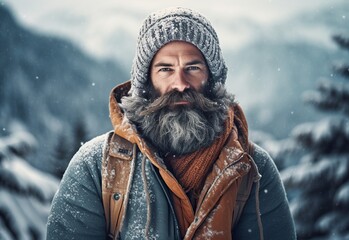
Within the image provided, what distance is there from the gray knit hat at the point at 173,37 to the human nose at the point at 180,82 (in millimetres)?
222

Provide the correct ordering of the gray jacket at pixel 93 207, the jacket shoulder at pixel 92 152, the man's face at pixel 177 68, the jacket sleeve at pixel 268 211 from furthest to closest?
the man's face at pixel 177 68 → the jacket sleeve at pixel 268 211 → the jacket shoulder at pixel 92 152 → the gray jacket at pixel 93 207

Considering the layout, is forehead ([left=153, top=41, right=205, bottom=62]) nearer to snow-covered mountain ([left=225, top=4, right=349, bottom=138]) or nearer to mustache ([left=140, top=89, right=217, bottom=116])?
mustache ([left=140, top=89, right=217, bottom=116])

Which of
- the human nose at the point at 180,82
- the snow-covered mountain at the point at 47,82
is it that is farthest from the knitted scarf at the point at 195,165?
the snow-covered mountain at the point at 47,82

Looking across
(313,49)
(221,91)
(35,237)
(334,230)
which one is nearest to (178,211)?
(221,91)

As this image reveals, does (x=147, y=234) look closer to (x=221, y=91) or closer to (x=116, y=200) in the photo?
(x=116, y=200)

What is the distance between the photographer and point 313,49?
320ft

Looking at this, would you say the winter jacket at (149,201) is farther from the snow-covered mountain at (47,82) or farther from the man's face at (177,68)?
the snow-covered mountain at (47,82)

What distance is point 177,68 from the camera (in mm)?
2809

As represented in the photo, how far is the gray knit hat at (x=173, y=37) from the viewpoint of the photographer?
285 centimetres

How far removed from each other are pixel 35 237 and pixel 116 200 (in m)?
3.94

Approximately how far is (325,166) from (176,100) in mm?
5359

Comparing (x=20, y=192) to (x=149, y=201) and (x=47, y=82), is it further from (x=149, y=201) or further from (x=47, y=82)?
(x=47, y=82)

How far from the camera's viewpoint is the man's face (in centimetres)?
281

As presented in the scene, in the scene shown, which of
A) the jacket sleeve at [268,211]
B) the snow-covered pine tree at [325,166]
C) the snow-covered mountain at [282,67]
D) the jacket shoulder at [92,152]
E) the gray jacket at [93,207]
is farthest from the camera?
the snow-covered mountain at [282,67]
